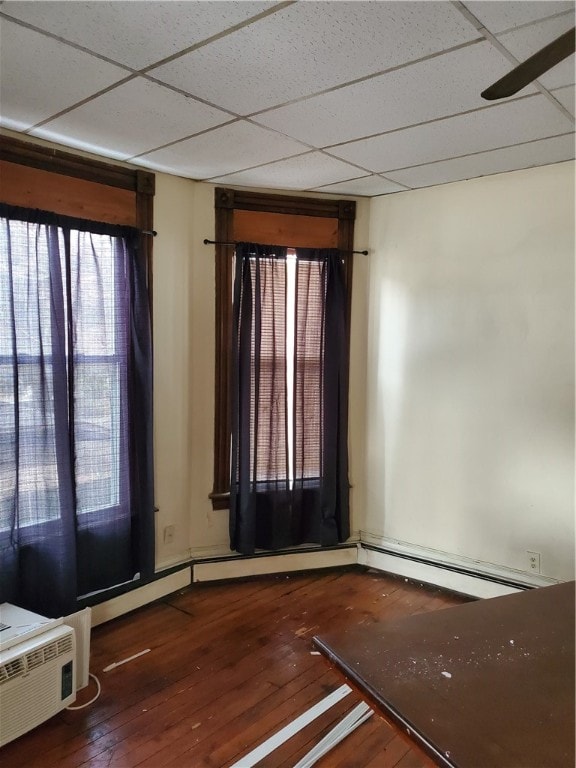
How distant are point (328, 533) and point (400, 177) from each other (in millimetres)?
2271

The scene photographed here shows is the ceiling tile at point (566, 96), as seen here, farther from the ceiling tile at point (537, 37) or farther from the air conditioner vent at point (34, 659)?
the air conditioner vent at point (34, 659)

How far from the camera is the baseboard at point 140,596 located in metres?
2.94

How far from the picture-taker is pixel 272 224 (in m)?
3.46

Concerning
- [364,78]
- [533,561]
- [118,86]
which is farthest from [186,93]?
[533,561]

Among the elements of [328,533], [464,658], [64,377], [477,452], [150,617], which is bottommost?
[150,617]

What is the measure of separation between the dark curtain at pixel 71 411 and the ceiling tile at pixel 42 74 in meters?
0.48

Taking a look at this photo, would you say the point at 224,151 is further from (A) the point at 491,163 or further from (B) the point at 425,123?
(A) the point at 491,163

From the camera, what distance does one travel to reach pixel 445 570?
11.0 feet

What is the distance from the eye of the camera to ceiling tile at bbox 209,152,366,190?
112 inches

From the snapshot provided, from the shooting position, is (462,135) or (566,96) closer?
(566,96)

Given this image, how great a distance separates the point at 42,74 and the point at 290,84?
87 cm

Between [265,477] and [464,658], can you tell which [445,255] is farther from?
[464,658]

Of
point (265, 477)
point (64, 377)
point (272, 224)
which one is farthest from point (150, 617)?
point (272, 224)

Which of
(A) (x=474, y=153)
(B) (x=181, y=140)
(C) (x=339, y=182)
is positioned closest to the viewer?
(B) (x=181, y=140)
